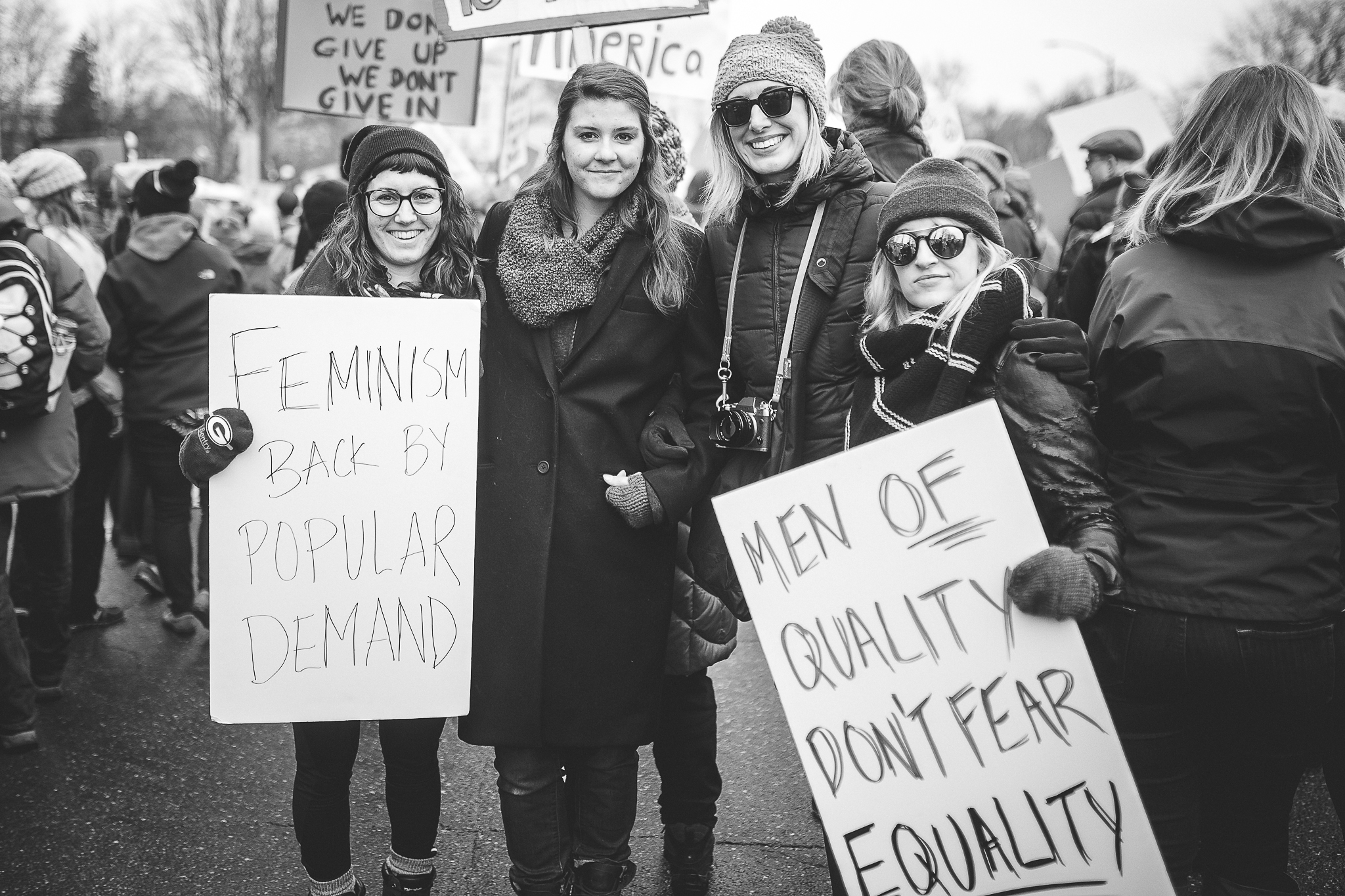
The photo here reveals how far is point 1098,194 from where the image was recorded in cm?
553

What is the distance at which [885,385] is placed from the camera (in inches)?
81.3

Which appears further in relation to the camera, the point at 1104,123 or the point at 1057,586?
the point at 1104,123

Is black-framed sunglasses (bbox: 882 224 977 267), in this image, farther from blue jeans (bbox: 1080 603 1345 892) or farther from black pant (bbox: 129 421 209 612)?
black pant (bbox: 129 421 209 612)

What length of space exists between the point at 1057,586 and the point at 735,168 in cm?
116

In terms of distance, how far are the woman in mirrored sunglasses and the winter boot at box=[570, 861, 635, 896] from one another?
114 centimetres

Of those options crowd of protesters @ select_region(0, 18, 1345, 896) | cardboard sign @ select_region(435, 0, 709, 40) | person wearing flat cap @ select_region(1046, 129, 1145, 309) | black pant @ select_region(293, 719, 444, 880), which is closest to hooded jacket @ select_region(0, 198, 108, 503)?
crowd of protesters @ select_region(0, 18, 1345, 896)

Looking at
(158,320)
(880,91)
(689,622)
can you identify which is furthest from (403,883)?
(158,320)

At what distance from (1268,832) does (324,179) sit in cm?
399

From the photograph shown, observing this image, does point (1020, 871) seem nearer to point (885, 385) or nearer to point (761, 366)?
point (885, 385)

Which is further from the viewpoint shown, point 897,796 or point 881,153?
point 881,153

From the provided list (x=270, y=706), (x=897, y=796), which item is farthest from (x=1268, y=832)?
(x=270, y=706)

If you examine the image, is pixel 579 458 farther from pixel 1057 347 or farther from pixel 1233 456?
pixel 1233 456

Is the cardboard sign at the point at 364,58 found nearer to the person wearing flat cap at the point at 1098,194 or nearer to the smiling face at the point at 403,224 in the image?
the smiling face at the point at 403,224

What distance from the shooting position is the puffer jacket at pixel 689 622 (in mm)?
2670
